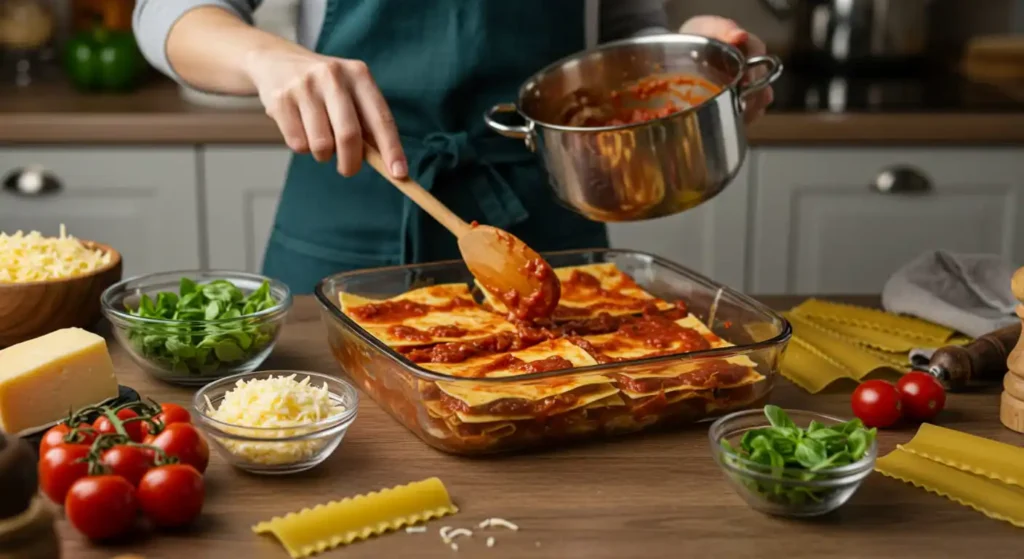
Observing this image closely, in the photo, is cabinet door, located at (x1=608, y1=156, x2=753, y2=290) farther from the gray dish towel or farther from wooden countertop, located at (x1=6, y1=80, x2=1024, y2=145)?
the gray dish towel

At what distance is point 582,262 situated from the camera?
174 cm

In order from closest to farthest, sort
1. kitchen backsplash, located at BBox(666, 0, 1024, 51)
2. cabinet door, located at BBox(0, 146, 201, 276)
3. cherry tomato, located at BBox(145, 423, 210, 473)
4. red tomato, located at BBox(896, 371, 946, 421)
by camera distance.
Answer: cherry tomato, located at BBox(145, 423, 210, 473) < red tomato, located at BBox(896, 371, 946, 421) < cabinet door, located at BBox(0, 146, 201, 276) < kitchen backsplash, located at BBox(666, 0, 1024, 51)

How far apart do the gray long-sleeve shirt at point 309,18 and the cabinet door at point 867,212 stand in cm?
82

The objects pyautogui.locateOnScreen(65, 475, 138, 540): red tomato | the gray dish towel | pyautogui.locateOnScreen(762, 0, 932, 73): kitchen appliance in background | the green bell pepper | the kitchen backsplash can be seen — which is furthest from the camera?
the kitchen backsplash

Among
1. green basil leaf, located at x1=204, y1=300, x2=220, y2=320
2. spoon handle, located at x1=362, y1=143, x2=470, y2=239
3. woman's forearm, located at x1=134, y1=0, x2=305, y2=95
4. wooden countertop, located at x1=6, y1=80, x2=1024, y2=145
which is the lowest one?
green basil leaf, located at x1=204, y1=300, x2=220, y2=320

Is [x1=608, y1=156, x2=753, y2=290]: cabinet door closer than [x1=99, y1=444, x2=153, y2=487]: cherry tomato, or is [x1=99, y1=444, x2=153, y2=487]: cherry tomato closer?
[x1=99, y1=444, x2=153, y2=487]: cherry tomato

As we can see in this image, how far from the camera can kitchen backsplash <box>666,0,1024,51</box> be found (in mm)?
3379

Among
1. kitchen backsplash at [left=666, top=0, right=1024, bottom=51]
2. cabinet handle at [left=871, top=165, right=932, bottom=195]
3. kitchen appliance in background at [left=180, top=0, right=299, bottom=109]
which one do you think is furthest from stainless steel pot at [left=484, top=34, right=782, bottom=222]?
kitchen backsplash at [left=666, top=0, right=1024, bottom=51]

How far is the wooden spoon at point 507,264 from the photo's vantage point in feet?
4.75

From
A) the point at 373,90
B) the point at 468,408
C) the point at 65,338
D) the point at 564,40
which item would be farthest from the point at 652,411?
the point at 564,40

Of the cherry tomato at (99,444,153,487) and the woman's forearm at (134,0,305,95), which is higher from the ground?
the woman's forearm at (134,0,305,95)

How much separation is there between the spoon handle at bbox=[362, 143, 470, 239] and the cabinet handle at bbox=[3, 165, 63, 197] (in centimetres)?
152

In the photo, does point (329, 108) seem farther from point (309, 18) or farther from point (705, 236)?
point (705, 236)

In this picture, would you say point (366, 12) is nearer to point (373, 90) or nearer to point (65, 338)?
point (373, 90)
